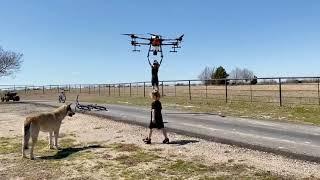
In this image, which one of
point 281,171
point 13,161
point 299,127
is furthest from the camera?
point 299,127

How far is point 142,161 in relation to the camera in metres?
12.0

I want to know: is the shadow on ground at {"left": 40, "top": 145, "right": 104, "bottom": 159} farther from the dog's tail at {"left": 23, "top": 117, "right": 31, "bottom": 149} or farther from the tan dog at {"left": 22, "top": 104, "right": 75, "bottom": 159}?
the dog's tail at {"left": 23, "top": 117, "right": 31, "bottom": 149}

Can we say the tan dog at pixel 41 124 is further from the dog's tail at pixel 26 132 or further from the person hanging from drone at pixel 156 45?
the person hanging from drone at pixel 156 45

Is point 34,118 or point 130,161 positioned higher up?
point 34,118

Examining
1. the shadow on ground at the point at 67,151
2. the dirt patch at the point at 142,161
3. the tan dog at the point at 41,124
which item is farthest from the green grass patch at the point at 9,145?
the shadow on ground at the point at 67,151

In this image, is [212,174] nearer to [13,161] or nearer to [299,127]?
[13,161]

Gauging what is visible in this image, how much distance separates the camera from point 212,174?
1027 centimetres

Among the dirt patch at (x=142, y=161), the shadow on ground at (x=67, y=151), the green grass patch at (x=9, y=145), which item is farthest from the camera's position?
the green grass patch at (x=9, y=145)

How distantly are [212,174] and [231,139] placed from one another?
4.13 metres

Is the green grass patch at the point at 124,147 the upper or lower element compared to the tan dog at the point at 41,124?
lower

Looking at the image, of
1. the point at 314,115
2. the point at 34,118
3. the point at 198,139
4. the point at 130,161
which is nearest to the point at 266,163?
the point at 130,161

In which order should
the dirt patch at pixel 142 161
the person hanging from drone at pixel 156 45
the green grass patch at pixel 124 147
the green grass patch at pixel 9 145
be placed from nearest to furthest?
1. the dirt patch at pixel 142 161
2. the green grass patch at pixel 124 147
3. the green grass patch at pixel 9 145
4. the person hanging from drone at pixel 156 45

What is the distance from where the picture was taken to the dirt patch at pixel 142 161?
10406mm

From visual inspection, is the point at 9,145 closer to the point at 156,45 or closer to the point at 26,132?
the point at 26,132
